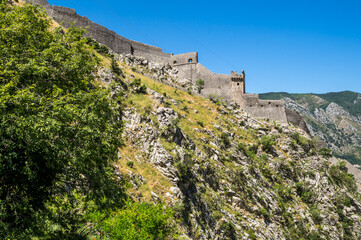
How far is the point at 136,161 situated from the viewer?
75.7 ft

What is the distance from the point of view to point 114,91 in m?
29.1

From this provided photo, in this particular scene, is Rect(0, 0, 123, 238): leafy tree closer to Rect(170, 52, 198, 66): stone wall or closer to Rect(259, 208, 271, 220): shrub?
Rect(259, 208, 271, 220): shrub

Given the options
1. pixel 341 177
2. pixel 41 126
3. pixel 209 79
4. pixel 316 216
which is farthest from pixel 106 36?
pixel 341 177

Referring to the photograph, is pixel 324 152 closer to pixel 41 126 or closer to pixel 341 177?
pixel 341 177

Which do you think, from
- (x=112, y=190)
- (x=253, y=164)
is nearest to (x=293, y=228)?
(x=253, y=164)

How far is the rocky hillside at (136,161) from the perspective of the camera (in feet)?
33.9

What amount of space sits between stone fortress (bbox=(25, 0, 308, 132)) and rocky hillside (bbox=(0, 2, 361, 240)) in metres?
2.69

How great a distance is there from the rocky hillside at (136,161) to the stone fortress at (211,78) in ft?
8.82

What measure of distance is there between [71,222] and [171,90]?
121ft

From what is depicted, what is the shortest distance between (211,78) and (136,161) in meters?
36.1

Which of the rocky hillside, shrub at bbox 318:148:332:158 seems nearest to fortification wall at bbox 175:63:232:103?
the rocky hillside

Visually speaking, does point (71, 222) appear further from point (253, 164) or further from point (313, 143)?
point (313, 143)

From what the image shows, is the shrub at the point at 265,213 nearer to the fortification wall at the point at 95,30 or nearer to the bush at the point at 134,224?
the bush at the point at 134,224

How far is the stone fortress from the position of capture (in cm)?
5191
